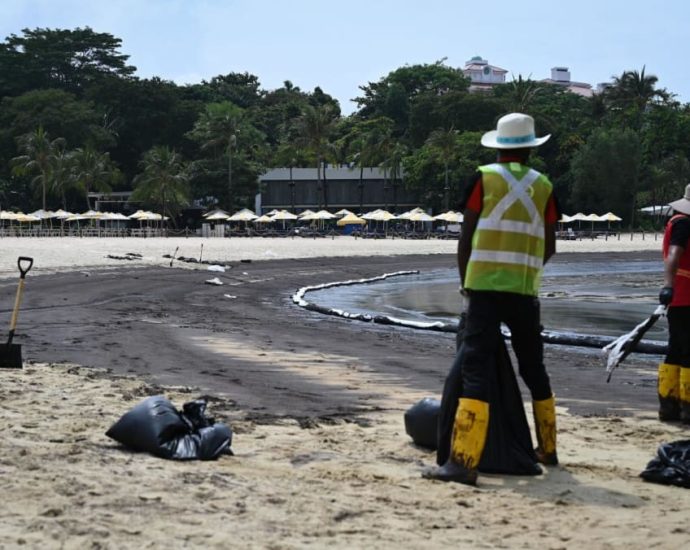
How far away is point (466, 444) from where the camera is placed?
548cm

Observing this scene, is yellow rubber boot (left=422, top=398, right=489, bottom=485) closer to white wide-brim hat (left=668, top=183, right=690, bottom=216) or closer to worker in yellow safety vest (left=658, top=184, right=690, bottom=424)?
worker in yellow safety vest (left=658, top=184, right=690, bottom=424)

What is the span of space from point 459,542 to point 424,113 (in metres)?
101

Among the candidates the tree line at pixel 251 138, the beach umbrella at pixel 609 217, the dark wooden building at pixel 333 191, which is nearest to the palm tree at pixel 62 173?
the tree line at pixel 251 138

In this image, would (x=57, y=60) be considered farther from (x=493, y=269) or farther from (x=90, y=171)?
(x=493, y=269)

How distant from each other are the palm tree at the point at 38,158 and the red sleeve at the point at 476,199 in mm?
85912

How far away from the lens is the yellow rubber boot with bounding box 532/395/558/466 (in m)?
5.90

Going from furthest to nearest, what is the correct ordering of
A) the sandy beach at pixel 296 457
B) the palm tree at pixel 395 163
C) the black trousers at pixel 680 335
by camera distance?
1. the palm tree at pixel 395 163
2. the black trousers at pixel 680 335
3. the sandy beach at pixel 296 457

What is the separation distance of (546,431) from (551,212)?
1227 millimetres

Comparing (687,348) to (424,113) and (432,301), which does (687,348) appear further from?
(424,113)

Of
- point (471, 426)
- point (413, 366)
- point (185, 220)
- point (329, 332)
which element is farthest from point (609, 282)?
point (185, 220)

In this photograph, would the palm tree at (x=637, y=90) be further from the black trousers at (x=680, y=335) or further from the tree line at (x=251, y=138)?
the black trousers at (x=680, y=335)

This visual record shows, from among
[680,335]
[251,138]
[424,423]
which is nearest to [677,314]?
[680,335]

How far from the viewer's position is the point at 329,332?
15312 millimetres

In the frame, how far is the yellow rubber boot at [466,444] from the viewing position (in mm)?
5414
